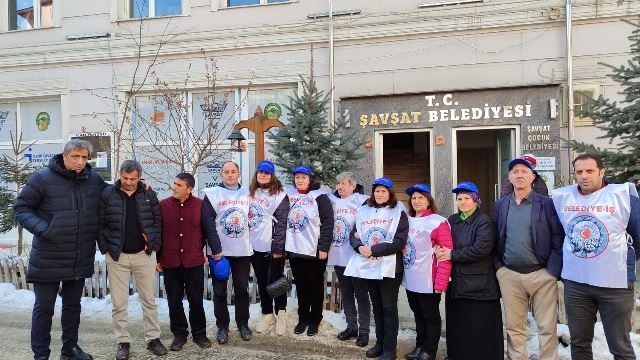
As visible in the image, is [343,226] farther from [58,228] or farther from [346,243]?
[58,228]

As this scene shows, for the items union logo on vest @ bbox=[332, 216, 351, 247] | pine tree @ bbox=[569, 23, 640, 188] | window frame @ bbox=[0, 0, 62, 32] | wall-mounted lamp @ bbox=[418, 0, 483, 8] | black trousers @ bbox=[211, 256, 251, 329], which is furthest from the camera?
window frame @ bbox=[0, 0, 62, 32]

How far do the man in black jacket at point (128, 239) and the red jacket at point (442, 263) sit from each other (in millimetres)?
2648

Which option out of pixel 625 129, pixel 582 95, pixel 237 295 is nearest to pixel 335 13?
pixel 582 95

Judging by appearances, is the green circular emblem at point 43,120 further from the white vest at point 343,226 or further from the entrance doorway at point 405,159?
the white vest at point 343,226

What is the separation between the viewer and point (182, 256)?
4.81 metres

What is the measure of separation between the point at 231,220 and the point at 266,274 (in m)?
0.78

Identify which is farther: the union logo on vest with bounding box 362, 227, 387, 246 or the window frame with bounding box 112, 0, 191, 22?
the window frame with bounding box 112, 0, 191, 22

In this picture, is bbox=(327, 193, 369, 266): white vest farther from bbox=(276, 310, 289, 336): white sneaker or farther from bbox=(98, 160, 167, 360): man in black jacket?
bbox=(98, 160, 167, 360): man in black jacket

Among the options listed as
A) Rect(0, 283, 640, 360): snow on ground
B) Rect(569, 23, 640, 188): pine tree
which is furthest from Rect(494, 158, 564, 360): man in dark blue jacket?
Rect(569, 23, 640, 188): pine tree

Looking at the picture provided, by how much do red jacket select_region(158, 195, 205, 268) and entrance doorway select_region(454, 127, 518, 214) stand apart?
21.1 feet

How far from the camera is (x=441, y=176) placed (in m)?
9.85

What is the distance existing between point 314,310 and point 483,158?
7.50 metres

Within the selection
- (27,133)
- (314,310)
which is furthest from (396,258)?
(27,133)

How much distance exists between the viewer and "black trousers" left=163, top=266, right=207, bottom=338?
4.91 meters
